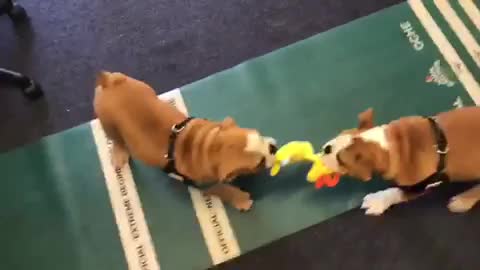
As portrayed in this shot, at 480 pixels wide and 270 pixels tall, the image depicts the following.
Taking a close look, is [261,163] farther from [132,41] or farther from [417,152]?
[132,41]

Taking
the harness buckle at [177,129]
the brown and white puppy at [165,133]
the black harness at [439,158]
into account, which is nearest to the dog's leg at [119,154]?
the brown and white puppy at [165,133]

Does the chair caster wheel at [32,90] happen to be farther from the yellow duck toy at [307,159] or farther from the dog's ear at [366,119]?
the dog's ear at [366,119]

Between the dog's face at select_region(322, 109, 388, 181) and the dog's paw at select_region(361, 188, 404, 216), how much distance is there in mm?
160

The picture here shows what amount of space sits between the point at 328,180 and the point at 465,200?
35cm

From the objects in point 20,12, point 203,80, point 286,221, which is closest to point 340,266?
point 286,221

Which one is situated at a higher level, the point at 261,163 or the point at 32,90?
the point at 32,90

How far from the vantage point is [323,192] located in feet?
5.52

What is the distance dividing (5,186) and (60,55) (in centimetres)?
45

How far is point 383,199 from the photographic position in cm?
162

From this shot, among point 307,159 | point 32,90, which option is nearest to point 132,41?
point 32,90

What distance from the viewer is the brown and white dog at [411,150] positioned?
143cm

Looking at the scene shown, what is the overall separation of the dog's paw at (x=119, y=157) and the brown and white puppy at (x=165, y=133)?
16 centimetres

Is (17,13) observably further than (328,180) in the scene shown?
Yes

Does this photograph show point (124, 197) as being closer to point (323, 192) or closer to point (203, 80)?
point (203, 80)
